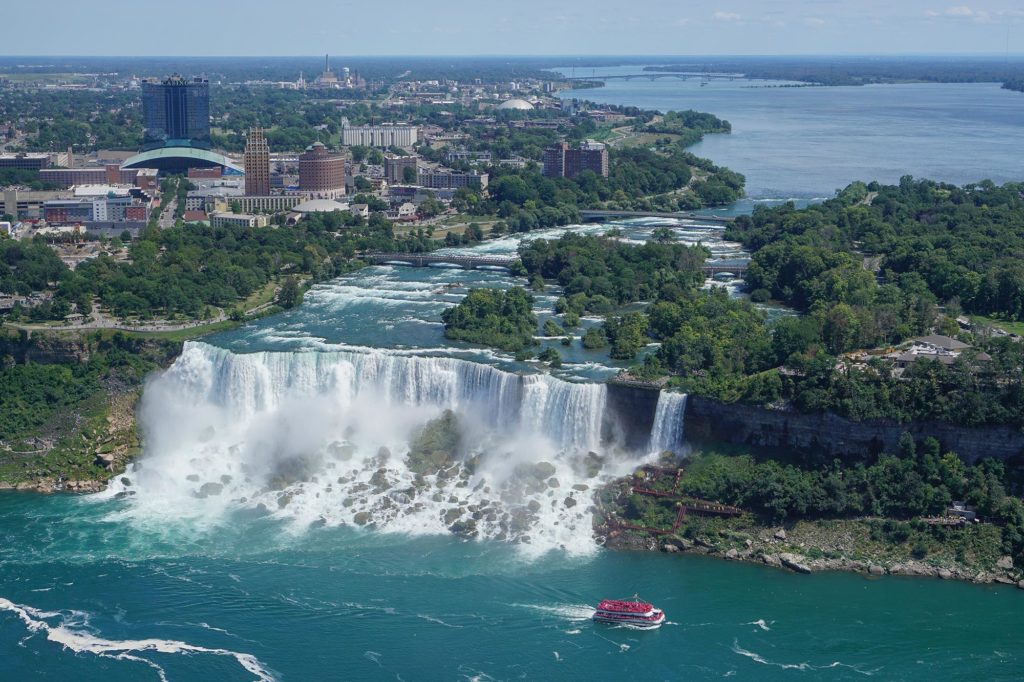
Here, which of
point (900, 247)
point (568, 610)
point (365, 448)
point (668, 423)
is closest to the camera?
point (568, 610)

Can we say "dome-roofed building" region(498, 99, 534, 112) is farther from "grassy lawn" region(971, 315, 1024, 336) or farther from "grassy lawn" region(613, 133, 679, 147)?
"grassy lawn" region(971, 315, 1024, 336)

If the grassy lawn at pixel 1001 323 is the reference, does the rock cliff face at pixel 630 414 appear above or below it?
below

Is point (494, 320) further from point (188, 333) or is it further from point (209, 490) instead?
point (209, 490)

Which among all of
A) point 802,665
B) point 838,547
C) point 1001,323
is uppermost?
point 1001,323

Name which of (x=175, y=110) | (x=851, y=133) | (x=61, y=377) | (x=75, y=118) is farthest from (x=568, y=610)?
(x=75, y=118)

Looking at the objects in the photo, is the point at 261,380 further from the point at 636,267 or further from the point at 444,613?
the point at 636,267

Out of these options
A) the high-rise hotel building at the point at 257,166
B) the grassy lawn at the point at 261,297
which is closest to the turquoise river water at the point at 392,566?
the grassy lawn at the point at 261,297

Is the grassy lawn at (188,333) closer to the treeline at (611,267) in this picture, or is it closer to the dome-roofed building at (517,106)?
the treeline at (611,267)
